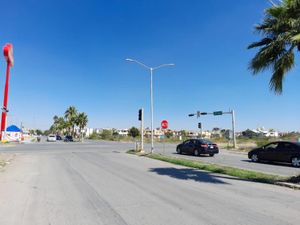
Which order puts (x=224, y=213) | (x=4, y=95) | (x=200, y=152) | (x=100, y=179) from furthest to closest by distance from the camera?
(x=4, y=95) → (x=200, y=152) → (x=100, y=179) → (x=224, y=213)

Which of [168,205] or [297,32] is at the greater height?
[297,32]

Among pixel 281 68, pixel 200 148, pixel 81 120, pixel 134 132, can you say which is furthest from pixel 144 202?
pixel 134 132

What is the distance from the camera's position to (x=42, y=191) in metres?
9.33

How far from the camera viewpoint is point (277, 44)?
11.0m

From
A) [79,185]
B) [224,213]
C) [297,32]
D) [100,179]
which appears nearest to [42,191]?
[79,185]

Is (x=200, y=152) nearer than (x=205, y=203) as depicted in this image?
No

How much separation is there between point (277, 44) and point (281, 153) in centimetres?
1059

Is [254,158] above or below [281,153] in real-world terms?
below

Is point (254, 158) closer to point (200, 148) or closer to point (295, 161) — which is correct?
point (295, 161)

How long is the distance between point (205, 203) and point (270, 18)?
→ 290 inches

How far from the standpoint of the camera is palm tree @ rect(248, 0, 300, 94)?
10383 mm

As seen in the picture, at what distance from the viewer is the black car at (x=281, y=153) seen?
61.3 feet

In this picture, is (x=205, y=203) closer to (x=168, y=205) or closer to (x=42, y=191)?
(x=168, y=205)

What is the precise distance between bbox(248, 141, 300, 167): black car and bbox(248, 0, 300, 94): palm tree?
9189mm
